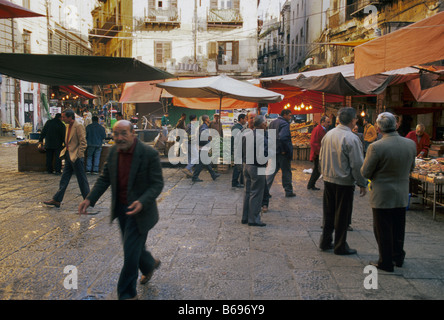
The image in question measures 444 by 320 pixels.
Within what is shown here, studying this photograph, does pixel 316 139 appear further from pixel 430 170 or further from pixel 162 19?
pixel 162 19

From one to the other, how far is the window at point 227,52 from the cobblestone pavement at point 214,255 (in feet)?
76.3

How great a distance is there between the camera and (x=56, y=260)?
4.34 meters

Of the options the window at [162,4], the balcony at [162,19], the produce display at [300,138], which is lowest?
the produce display at [300,138]

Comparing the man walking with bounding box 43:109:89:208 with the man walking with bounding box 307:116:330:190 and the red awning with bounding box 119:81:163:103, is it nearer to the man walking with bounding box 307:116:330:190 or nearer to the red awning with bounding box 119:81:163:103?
the man walking with bounding box 307:116:330:190

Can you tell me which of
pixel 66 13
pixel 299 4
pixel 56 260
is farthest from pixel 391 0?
pixel 66 13

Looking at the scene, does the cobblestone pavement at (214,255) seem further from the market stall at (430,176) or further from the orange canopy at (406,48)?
the orange canopy at (406,48)

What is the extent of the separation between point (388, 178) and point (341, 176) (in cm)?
57

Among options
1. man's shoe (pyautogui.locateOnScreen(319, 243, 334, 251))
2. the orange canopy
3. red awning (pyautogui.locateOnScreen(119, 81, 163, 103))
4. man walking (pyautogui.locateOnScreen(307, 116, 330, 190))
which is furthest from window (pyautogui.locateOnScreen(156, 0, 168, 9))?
man's shoe (pyautogui.locateOnScreen(319, 243, 334, 251))

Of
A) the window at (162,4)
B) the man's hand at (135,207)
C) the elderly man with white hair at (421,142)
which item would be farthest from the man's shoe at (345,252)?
the window at (162,4)

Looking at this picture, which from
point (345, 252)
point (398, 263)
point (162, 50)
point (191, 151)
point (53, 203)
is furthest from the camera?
point (162, 50)

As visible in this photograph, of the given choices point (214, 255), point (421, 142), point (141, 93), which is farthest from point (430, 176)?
point (141, 93)

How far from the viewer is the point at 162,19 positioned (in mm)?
28562

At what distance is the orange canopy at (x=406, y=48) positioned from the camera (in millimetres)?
4453

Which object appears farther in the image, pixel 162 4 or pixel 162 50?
pixel 162 50
